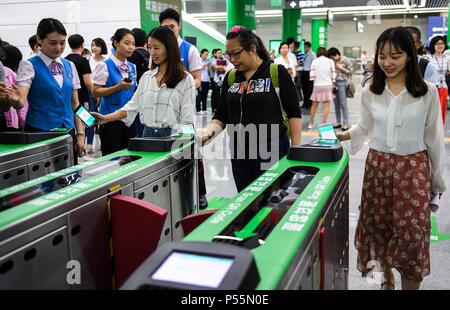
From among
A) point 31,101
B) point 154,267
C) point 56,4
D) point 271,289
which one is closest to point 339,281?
point 271,289

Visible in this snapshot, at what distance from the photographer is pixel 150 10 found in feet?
18.9

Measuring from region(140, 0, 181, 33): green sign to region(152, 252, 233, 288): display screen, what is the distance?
511 cm

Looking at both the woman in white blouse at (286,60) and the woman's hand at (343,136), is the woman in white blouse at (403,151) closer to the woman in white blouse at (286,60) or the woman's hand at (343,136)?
the woman's hand at (343,136)

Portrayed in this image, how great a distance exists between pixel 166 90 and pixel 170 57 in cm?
17

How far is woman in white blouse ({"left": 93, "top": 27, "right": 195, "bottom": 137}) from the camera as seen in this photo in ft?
7.93

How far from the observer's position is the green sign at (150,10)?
5.57 m

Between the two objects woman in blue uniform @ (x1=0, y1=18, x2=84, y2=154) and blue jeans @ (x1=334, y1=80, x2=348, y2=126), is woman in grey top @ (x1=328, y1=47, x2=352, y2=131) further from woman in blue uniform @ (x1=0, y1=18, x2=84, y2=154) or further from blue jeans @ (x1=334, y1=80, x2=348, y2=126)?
woman in blue uniform @ (x1=0, y1=18, x2=84, y2=154)

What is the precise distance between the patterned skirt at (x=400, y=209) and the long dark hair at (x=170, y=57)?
1.07 meters

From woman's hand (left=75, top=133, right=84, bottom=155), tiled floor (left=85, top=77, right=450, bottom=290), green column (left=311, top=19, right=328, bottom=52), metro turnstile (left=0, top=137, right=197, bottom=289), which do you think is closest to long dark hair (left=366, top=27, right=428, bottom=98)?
metro turnstile (left=0, top=137, right=197, bottom=289)

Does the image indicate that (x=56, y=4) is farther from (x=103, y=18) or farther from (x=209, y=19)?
(x=209, y=19)

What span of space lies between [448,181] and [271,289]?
3.94 m

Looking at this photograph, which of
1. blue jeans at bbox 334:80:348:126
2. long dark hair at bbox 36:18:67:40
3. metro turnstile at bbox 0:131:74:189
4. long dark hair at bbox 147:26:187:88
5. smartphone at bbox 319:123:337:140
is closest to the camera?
smartphone at bbox 319:123:337:140

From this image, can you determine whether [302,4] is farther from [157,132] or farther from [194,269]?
[194,269]

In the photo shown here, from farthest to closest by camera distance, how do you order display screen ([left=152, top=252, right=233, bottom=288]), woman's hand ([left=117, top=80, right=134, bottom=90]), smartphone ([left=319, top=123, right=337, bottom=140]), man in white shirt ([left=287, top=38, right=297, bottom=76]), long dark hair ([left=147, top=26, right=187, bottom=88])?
man in white shirt ([left=287, top=38, right=297, bottom=76]) → woman's hand ([left=117, top=80, right=134, bottom=90]) → long dark hair ([left=147, top=26, right=187, bottom=88]) → smartphone ([left=319, top=123, right=337, bottom=140]) → display screen ([left=152, top=252, right=233, bottom=288])
